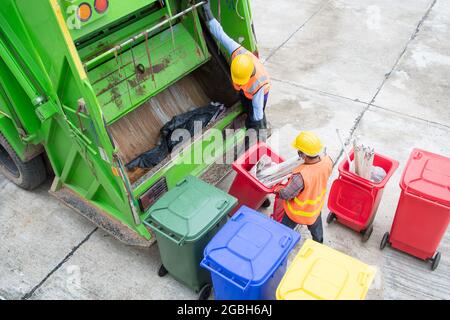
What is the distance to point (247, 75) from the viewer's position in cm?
400

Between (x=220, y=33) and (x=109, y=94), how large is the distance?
4.03 ft

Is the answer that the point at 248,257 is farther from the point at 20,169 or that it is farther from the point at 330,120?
the point at 330,120

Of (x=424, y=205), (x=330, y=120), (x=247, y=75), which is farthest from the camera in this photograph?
(x=330, y=120)

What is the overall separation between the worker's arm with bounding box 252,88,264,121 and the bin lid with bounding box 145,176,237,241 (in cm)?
107

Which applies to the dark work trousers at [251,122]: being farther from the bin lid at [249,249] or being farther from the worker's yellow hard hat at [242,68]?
the bin lid at [249,249]

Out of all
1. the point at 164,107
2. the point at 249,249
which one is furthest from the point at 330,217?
the point at 164,107

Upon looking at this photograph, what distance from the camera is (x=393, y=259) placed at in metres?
4.01

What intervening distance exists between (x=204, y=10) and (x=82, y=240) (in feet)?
8.23

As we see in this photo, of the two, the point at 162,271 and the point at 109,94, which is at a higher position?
the point at 109,94

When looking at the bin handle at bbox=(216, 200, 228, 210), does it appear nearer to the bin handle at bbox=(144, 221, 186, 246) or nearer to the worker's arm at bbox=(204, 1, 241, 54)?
the bin handle at bbox=(144, 221, 186, 246)

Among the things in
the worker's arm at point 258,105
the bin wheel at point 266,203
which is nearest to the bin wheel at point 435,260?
the bin wheel at point 266,203

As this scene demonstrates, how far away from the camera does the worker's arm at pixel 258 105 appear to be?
4141 mm

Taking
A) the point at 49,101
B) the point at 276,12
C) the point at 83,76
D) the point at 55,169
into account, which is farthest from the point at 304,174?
the point at 276,12
